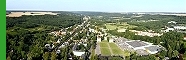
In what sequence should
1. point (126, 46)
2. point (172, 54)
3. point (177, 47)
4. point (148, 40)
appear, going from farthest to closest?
point (148, 40)
point (126, 46)
point (177, 47)
point (172, 54)

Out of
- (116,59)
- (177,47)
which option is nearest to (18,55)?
(116,59)

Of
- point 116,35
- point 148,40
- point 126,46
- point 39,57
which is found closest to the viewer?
point 39,57

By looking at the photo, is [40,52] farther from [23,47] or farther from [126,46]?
[126,46]


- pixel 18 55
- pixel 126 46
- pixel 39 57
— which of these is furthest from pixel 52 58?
pixel 126 46

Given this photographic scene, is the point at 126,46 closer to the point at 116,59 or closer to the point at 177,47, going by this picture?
A: the point at 177,47

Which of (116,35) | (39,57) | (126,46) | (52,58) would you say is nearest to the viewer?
(52,58)

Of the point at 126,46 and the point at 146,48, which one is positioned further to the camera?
the point at 126,46

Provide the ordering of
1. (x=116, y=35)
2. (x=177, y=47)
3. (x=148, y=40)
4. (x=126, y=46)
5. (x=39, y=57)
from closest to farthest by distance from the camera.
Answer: (x=39, y=57) → (x=177, y=47) → (x=126, y=46) → (x=148, y=40) → (x=116, y=35)

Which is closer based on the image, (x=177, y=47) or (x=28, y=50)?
(x=28, y=50)
